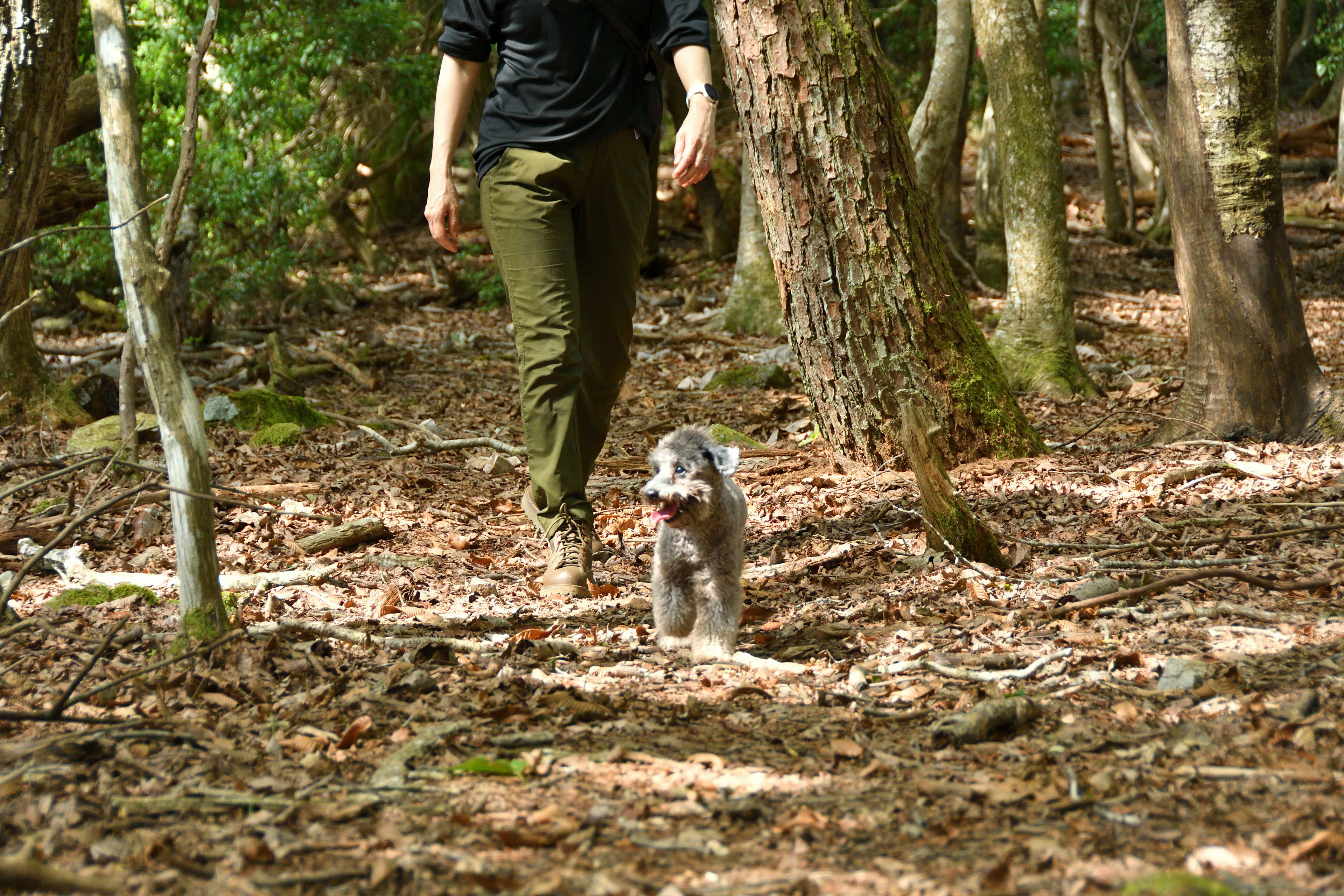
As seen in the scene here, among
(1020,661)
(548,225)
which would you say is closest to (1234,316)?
(1020,661)

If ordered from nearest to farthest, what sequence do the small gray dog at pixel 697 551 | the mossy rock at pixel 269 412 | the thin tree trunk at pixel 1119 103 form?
1. the small gray dog at pixel 697 551
2. the mossy rock at pixel 269 412
3. the thin tree trunk at pixel 1119 103

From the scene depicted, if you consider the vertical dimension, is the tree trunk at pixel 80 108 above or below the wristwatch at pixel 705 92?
above

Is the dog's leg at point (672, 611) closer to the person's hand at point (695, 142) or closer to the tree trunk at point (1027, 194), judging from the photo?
the person's hand at point (695, 142)

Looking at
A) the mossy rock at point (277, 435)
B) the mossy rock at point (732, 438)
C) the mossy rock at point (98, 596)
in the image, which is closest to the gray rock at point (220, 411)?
the mossy rock at point (277, 435)

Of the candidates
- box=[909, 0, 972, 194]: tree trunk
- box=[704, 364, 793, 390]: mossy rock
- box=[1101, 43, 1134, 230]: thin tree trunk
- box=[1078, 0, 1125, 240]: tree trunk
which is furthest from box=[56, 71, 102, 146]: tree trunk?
box=[1101, 43, 1134, 230]: thin tree trunk

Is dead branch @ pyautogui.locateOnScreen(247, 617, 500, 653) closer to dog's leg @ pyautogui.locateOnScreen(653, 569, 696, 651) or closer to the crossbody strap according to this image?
dog's leg @ pyautogui.locateOnScreen(653, 569, 696, 651)

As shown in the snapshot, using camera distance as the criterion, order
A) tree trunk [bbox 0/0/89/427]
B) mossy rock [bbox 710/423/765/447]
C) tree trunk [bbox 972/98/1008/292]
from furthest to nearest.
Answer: tree trunk [bbox 972/98/1008/292]
mossy rock [bbox 710/423/765/447]
tree trunk [bbox 0/0/89/427]

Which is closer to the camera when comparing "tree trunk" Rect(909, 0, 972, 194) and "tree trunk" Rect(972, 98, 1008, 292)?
"tree trunk" Rect(909, 0, 972, 194)

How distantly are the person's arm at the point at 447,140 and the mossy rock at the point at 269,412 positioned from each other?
398cm

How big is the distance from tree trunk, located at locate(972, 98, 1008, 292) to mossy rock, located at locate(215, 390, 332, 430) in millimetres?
10329

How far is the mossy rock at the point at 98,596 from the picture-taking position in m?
4.69

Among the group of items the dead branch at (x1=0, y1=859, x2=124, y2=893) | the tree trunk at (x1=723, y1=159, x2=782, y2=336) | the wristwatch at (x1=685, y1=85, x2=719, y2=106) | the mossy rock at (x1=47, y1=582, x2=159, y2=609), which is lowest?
the mossy rock at (x1=47, y1=582, x2=159, y2=609)

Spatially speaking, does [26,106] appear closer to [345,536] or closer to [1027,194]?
[345,536]

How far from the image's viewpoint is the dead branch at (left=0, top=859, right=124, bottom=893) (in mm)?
2137
